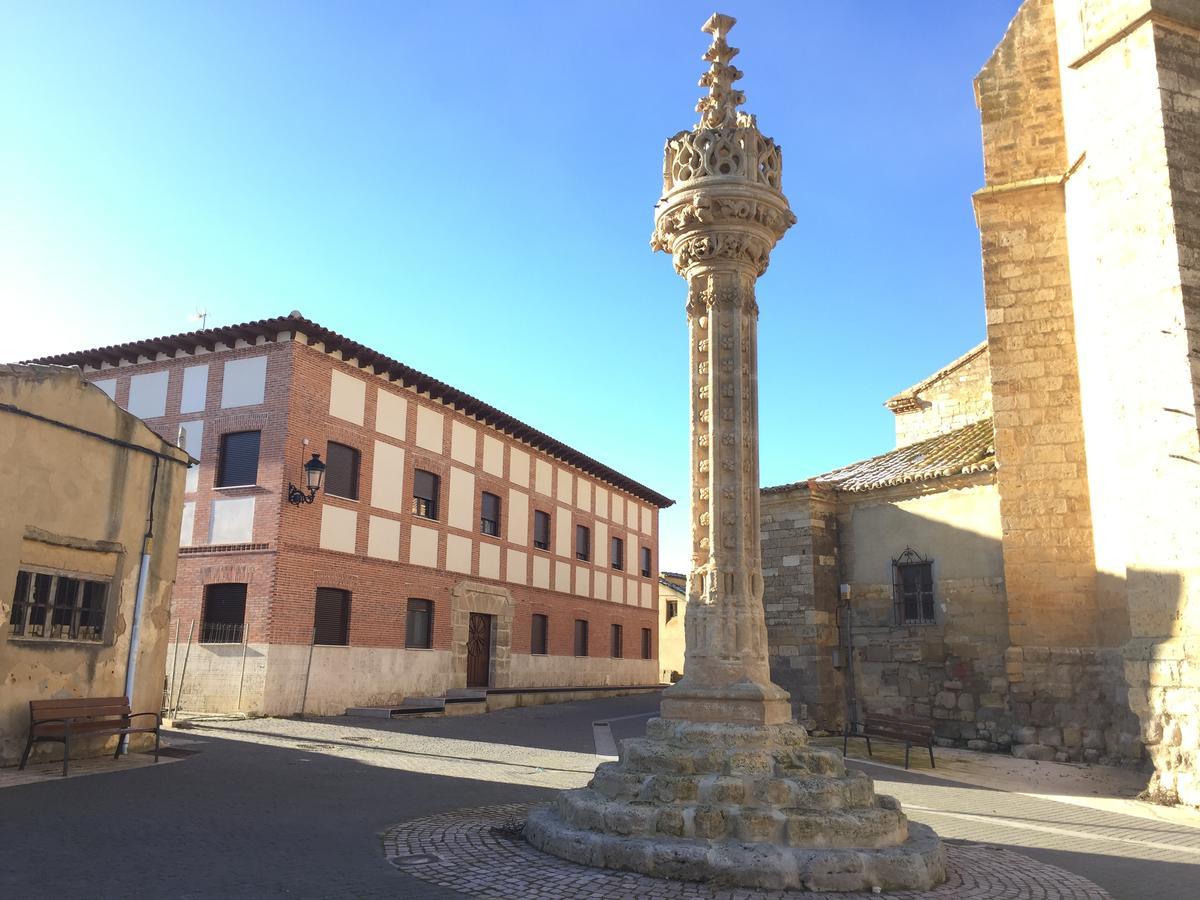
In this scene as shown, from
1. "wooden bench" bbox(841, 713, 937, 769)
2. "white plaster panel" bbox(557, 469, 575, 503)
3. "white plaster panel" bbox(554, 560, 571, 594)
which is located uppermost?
"white plaster panel" bbox(557, 469, 575, 503)

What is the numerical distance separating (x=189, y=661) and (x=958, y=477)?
565 inches

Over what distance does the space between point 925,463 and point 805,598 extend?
3.26m

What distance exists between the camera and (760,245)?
24.9ft

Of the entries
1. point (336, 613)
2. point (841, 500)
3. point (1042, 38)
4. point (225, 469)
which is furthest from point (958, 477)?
point (225, 469)

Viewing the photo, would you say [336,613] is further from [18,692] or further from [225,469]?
[18,692]

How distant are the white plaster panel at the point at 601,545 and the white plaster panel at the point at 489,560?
590 cm

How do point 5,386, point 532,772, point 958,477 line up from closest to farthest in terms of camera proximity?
point 5,386 < point 532,772 < point 958,477

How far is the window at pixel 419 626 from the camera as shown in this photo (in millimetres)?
20125

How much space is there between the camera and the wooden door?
22.3m

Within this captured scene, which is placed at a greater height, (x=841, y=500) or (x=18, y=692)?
(x=841, y=500)

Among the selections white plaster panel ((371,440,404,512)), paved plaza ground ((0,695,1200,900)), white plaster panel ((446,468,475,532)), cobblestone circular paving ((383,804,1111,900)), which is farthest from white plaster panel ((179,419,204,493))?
cobblestone circular paving ((383,804,1111,900))

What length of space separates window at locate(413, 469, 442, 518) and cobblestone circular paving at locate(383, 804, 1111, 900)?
14.4 metres

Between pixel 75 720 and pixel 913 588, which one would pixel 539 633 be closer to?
pixel 913 588

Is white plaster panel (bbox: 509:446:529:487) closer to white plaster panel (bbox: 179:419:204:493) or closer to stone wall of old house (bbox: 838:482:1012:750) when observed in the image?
white plaster panel (bbox: 179:419:204:493)
